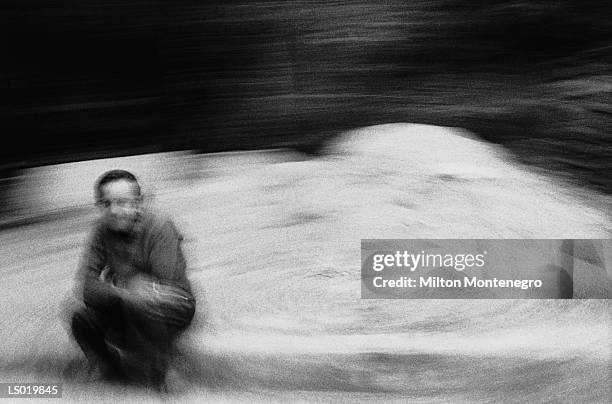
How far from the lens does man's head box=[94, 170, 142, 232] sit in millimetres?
3145

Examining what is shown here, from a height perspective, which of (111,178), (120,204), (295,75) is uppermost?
(295,75)

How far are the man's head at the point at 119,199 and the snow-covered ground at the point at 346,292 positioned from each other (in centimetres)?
8

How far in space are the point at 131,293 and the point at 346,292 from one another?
0.86 meters

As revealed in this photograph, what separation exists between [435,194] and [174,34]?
4.05 ft

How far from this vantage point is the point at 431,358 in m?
3.09

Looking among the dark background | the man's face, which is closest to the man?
the man's face

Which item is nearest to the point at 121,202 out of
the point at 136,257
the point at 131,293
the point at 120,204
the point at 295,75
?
the point at 120,204

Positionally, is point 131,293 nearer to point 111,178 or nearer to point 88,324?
point 88,324

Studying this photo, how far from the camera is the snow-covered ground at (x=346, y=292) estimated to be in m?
3.07

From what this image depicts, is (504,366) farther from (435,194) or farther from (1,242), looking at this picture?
(1,242)

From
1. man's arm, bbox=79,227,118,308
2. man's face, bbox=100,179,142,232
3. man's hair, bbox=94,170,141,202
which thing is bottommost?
man's arm, bbox=79,227,118,308

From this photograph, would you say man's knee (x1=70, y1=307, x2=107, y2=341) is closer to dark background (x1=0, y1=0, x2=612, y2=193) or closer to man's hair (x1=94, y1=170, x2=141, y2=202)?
man's hair (x1=94, y1=170, x2=141, y2=202)

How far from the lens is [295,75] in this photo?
3156mm

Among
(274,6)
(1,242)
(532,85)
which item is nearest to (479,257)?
(532,85)
